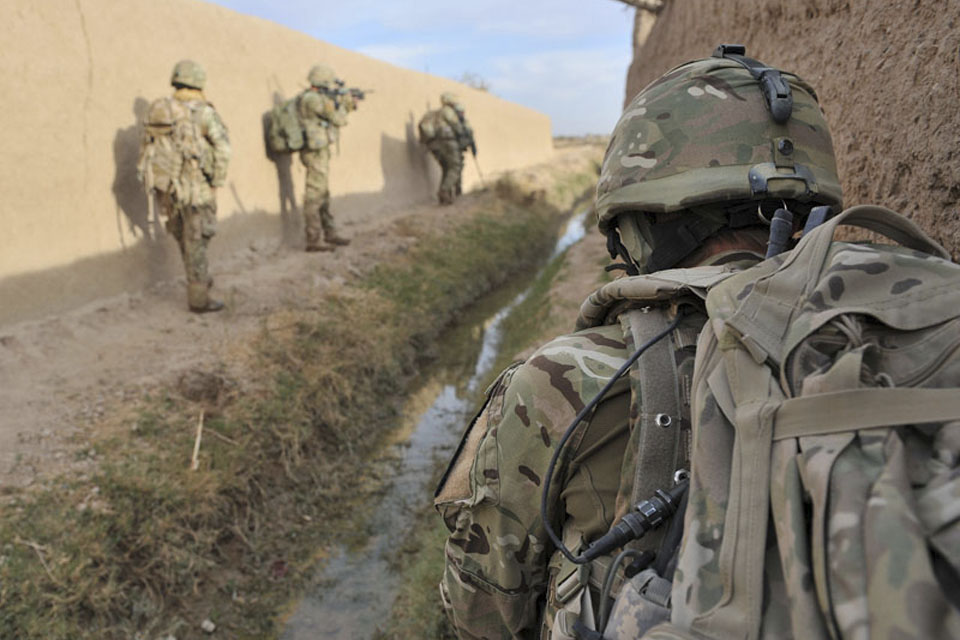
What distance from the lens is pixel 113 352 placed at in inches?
190

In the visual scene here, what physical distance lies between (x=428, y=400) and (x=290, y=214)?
3.73m

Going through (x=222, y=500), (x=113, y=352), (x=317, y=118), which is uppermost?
(x=317, y=118)

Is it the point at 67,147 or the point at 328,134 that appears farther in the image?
the point at 328,134

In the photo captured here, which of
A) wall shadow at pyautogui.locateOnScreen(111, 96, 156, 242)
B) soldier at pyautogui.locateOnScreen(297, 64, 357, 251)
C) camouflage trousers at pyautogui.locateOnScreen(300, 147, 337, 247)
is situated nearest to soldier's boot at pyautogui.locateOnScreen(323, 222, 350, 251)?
soldier at pyautogui.locateOnScreen(297, 64, 357, 251)

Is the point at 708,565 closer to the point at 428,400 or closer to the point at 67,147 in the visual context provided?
the point at 428,400

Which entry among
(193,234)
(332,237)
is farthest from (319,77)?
(193,234)

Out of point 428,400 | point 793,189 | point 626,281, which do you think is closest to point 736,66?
point 793,189

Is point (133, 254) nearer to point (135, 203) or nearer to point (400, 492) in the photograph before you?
point (135, 203)

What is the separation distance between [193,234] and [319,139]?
8.73ft

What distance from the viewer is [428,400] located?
5.80 metres

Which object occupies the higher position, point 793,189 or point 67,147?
point 67,147

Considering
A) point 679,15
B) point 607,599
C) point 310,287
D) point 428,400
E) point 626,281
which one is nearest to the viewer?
point 607,599

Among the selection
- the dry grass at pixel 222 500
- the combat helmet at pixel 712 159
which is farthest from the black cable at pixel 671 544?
the dry grass at pixel 222 500

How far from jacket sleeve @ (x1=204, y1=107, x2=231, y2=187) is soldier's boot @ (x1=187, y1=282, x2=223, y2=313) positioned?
2.74 feet
